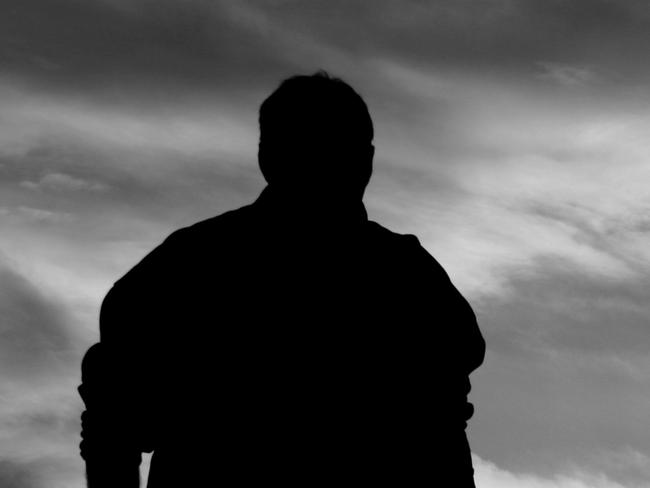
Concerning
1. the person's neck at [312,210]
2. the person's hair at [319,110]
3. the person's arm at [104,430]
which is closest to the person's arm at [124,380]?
the person's arm at [104,430]

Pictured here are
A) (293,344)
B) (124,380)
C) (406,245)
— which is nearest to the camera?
(293,344)

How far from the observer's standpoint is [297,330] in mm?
3488

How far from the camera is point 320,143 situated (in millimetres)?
3648

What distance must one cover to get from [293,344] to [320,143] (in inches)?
25.2

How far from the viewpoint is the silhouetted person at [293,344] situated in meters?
3.42

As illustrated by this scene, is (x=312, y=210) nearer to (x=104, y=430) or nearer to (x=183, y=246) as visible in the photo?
(x=183, y=246)

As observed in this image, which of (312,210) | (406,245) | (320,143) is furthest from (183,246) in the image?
(406,245)

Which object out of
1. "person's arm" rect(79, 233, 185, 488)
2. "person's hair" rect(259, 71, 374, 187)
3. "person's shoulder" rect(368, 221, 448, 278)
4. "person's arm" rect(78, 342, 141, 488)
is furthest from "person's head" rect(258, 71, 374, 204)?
"person's arm" rect(78, 342, 141, 488)

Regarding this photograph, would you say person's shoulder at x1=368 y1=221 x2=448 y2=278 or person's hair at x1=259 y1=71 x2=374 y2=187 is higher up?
person's hair at x1=259 y1=71 x2=374 y2=187

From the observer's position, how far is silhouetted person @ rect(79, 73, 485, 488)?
3.42m

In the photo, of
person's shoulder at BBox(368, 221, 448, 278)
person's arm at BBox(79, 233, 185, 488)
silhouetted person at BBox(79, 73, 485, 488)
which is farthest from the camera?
person's shoulder at BBox(368, 221, 448, 278)

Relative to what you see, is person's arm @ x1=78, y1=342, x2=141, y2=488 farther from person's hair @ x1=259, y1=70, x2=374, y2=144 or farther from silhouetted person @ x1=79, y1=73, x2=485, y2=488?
person's hair @ x1=259, y1=70, x2=374, y2=144

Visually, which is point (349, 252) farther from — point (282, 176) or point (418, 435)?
point (418, 435)

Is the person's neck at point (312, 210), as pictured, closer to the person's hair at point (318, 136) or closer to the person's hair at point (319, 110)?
the person's hair at point (318, 136)
